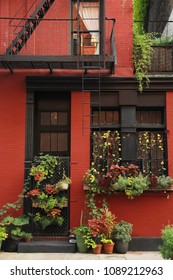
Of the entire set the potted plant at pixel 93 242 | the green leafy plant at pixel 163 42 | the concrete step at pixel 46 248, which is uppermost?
the green leafy plant at pixel 163 42

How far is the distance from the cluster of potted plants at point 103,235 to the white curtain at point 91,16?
206 inches

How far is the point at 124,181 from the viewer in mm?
10789

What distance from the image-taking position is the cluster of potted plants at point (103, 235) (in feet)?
33.6

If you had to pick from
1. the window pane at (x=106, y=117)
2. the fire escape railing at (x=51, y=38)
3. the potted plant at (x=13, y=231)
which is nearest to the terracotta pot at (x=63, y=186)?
the potted plant at (x=13, y=231)

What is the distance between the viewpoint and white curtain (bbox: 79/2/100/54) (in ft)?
39.8

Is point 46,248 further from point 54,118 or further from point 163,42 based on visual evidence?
point 163,42

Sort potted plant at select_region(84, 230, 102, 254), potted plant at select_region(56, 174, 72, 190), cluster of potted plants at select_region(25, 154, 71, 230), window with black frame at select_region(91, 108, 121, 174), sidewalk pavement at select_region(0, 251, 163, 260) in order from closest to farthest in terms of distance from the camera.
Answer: sidewalk pavement at select_region(0, 251, 163, 260), potted plant at select_region(84, 230, 102, 254), cluster of potted plants at select_region(25, 154, 71, 230), potted plant at select_region(56, 174, 72, 190), window with black frame at select_region(91, 108, 121, 174)

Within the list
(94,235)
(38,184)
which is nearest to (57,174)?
(38,184)

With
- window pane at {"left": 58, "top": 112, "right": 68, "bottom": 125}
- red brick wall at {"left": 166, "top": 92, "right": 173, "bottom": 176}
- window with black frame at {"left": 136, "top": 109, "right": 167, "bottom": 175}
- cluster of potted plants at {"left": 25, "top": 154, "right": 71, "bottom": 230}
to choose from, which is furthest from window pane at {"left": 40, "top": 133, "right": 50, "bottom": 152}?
red brick wall at {"left": 166, "top": 92, "right": 173, "bottom": 176}

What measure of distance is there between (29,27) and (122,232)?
21.0 ft

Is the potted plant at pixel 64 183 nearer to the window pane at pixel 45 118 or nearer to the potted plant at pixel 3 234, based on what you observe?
the potted plant at pixel 3 234

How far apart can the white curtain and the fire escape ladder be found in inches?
50.6

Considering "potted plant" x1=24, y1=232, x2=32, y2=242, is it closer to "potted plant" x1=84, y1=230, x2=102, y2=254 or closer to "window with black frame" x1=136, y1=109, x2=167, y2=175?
"potted plant" x1=84, y1=230, x2=102, y2=254

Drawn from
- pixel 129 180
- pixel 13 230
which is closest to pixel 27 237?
pixel 13 230
